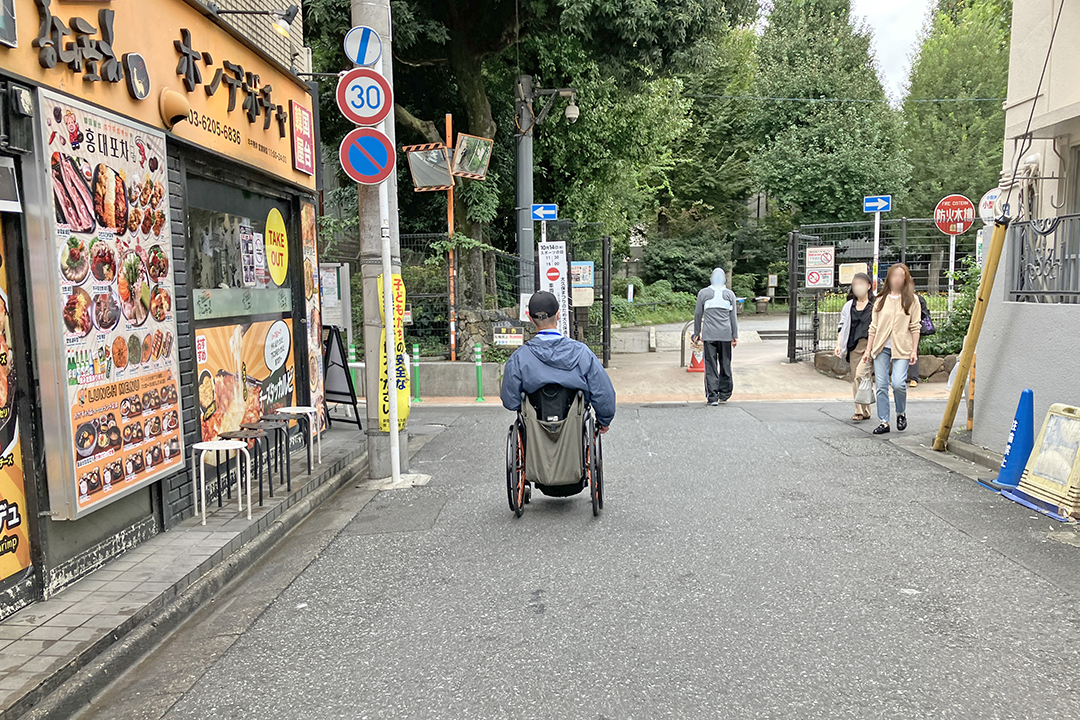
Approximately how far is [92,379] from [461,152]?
10.9m

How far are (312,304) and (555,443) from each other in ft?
13.7

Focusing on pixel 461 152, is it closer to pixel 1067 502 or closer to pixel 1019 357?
pixel 1019 357

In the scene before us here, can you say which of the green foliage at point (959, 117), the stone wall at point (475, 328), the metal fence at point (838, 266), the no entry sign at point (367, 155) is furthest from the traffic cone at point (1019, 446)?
the green foliage at point (959, 117)

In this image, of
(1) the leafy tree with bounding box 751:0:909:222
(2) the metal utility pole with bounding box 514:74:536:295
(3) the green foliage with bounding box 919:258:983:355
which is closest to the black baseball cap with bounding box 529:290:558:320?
(2) the metal utility pole with bounding box 514:74:536:295

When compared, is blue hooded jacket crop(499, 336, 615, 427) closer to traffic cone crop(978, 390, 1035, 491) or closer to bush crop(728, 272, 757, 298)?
traffic cone crop(978, 390, 1035, 491)

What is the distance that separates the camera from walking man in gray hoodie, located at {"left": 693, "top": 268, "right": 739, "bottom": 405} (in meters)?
11.3

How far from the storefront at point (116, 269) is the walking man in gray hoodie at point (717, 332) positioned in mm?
6296

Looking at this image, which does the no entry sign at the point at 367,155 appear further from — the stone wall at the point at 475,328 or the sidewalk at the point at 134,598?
the stone wall at the point at 475,328

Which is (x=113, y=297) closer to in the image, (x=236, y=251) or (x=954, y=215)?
(x=236, y=251)

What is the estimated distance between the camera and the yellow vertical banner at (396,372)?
24.0 ft

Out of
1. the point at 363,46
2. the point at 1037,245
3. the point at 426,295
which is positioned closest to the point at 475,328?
the point at 426,295

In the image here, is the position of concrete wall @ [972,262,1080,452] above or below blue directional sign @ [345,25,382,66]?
below

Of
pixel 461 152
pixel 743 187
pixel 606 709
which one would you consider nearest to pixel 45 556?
pixel 606 709

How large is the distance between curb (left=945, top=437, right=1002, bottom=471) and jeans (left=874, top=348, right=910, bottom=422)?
920 mm
